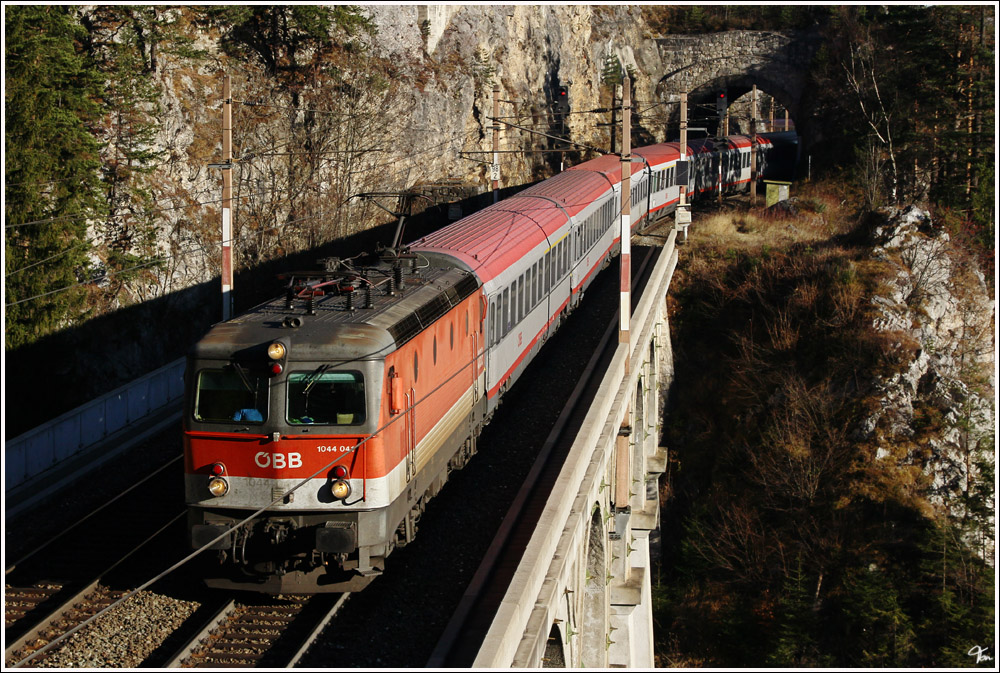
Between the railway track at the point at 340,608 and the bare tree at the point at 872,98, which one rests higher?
the bare tree at the point at 872,98

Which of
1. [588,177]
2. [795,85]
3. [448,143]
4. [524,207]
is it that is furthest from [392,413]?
[795,85]

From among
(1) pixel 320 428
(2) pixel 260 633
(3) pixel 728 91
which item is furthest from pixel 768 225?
(2) pixel 260 633

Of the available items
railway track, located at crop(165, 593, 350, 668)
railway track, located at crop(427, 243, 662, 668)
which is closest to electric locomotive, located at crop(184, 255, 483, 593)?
railway track, located at crop(165, 593, 350, 668)

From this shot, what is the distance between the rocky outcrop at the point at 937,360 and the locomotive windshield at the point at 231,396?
25361 millimetres

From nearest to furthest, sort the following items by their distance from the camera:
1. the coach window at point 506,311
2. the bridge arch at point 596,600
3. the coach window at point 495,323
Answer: the coach window at point 495,323, the coach window at point 506,311, the bridge arch at point 596,600

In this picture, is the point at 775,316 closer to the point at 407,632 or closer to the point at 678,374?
the point at 678,374

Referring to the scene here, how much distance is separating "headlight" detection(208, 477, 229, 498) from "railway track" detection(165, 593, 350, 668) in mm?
1457

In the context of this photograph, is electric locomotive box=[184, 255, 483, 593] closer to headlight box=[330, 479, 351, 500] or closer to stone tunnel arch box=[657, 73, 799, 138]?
headlight box=[330, 479, 351, 500]

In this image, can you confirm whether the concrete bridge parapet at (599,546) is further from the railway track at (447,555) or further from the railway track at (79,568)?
the railway track at (79,568)

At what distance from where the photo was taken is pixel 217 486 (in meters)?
9.99

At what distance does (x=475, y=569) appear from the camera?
38.7ft

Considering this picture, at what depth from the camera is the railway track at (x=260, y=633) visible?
32.1ft

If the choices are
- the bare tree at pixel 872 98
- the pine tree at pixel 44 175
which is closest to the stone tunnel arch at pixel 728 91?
the bare tree at pixel 872 98

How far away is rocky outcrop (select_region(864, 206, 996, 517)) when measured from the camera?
30078mm
